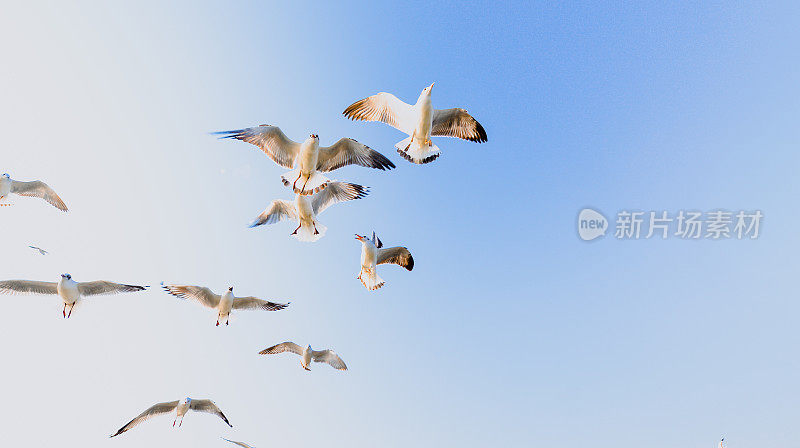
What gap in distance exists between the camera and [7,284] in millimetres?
10719

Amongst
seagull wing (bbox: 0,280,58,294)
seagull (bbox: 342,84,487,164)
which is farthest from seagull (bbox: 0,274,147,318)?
seagull (bbox: 342,84,487,164)

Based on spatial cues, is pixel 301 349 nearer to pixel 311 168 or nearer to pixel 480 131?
pixel 311 168

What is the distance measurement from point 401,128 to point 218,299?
19.4 feet

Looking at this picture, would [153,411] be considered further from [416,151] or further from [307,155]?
[416,151]

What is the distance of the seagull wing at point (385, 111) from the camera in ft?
33.5

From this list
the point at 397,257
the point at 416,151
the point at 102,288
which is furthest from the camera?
the point at 397,257

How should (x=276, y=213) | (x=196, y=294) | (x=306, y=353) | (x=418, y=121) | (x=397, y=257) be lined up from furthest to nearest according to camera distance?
1. (x=306, y=353)
2. (x=397, y=257)
3. (x=276, y=213)
4. (x=196, y=294)
5. (x=418, y=121)

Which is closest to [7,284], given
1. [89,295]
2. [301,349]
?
[89,295]

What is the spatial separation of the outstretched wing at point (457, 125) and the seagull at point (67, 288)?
7.25 meters

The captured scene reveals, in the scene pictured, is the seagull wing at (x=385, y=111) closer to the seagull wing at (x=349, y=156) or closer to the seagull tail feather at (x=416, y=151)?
the seagull tail feather at (x=416, y=151)

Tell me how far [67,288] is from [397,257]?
735 centimetres

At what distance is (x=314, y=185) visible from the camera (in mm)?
10117

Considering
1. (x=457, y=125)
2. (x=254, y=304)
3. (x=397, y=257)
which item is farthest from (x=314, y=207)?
(x=457, y=125)

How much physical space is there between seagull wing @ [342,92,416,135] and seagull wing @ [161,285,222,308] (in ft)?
17.3
